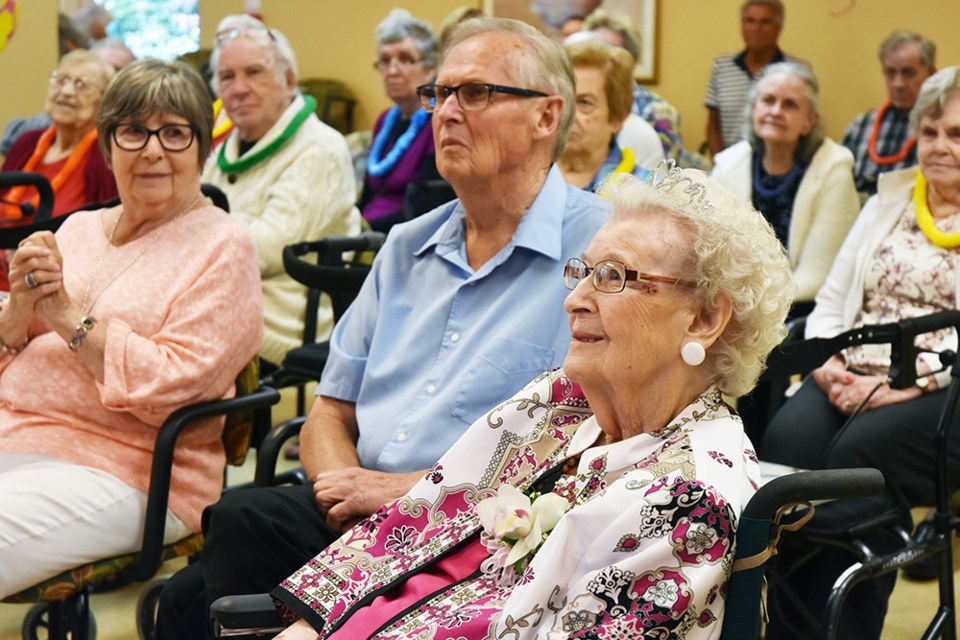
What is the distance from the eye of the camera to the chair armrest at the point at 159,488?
2225 millimetres

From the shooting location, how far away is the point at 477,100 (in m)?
2.18

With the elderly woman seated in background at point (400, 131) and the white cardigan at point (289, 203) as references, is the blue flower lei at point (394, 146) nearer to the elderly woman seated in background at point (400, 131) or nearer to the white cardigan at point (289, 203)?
the elderly woman seated in background at point (400, 131)

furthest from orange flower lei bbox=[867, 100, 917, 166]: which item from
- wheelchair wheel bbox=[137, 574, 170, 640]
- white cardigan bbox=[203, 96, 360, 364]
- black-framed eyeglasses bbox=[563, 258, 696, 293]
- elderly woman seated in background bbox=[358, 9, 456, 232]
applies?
black-framed eyeglasses bbox=[563, 258, 696, 293]

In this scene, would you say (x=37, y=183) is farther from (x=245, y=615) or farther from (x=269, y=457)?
(x=245, y=615)

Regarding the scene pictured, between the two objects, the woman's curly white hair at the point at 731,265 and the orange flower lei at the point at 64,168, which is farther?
the orange flower lei at the point at 64,168

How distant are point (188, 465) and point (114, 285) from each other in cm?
39

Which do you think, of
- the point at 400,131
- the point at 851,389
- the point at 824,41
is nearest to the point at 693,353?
the point at 851,389

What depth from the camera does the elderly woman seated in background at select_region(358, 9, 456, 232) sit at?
16.5 ft

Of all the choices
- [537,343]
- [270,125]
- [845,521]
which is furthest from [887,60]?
[537,343]

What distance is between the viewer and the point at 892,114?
19.4 ft

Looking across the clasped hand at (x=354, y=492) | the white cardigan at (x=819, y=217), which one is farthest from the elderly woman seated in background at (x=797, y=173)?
the clasped hand at (x=354, y=492)

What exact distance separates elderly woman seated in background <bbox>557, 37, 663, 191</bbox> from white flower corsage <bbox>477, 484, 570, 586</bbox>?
2.16 meters

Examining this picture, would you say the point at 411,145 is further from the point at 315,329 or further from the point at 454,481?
the point at 454,481

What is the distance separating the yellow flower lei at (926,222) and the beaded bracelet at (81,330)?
1.93 meters
